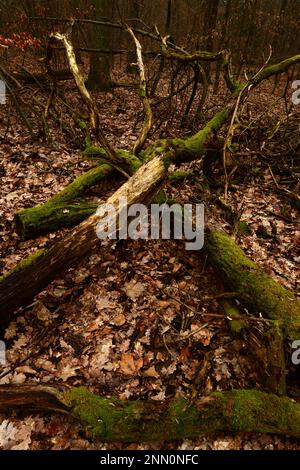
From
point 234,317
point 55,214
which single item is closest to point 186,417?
point 234,317

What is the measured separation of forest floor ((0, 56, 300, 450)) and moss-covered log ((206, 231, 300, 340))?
0.26 m

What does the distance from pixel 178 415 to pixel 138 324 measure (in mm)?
1181

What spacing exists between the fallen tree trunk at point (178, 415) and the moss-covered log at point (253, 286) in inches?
27.4

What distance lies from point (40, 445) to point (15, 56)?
16369mm

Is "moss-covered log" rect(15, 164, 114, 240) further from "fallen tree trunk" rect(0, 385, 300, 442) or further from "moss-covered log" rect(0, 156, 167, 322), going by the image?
"fallen tree trunk" rect(0, 385, 300, 442)

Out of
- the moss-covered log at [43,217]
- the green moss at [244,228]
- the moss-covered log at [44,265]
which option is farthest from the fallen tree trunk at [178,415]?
the green moss at [244,228]

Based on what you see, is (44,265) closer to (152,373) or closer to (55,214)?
(55,214)

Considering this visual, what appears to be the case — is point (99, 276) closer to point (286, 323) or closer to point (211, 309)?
point (211, 309)

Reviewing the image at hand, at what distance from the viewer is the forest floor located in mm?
3084

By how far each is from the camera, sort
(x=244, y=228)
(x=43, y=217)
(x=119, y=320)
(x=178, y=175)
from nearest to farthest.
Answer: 1. (x=119, y=320)
2. (x=43, y=217)
3. (x=244, y=228)
4. (x=178, y=175)

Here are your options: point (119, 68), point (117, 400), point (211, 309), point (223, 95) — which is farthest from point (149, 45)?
point (117, 400)

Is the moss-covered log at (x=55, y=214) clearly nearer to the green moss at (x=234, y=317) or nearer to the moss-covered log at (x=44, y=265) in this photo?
the moss-covered log at (x=44, y=265)

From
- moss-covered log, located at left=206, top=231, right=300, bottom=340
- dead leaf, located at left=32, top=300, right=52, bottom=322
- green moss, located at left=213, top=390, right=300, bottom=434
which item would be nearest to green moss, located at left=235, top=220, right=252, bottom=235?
moss-covered log, located at left=206, top=231, right=300, bottom=340

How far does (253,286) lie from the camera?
371 cm
